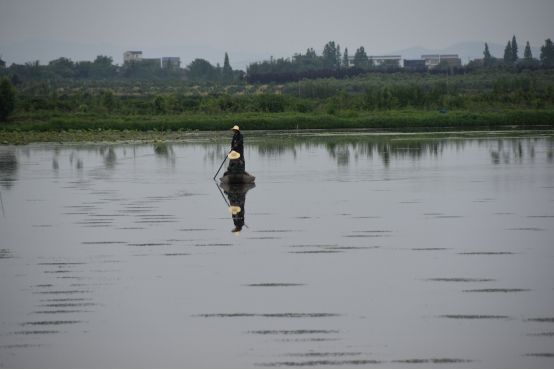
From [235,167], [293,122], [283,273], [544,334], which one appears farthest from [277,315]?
[293,122]

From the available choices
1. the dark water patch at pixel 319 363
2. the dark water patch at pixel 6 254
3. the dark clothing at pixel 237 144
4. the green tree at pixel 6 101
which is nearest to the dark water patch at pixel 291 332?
the dark water patch at pixel 319 363

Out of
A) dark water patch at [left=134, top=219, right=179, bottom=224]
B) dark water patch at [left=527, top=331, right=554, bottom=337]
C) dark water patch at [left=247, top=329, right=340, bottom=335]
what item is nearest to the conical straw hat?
dark water patch at [left=134, top=219, right=179, bottom=224]

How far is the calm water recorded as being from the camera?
10828mm

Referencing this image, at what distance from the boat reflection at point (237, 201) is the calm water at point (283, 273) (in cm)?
15

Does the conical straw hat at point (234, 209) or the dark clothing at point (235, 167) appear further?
the dark clothing at point (235, 167)

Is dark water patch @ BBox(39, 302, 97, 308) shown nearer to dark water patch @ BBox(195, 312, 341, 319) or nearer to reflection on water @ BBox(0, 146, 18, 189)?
dark water patch @ BBox(195, 312, 341, 319)

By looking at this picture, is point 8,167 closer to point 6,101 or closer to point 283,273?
point 283,273

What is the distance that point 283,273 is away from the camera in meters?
15.1

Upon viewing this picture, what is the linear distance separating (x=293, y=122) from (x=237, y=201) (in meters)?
58.9

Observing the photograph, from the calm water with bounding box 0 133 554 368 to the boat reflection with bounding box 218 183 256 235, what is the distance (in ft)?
0.49

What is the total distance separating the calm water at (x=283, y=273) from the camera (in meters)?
10.8

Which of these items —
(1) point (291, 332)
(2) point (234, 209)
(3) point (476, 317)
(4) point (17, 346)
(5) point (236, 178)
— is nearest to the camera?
(4) point (17, 346)

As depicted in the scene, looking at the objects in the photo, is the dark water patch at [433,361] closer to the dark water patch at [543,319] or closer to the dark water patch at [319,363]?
the dark water patch at [319,363]

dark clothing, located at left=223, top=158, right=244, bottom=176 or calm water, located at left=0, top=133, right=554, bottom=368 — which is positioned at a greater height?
dark clothing, located at left=223, top=158, right=244, bottom=176
